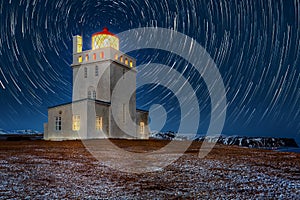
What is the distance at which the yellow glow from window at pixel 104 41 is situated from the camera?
24.6 metres

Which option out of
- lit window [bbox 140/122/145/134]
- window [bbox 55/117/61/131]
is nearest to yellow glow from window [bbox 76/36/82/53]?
window [bbox 55/117/61/131]

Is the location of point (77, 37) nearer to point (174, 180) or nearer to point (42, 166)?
point (42, 166)

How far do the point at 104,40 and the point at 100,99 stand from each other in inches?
234

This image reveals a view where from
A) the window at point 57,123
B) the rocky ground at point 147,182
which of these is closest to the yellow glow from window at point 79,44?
the window at point 57,123

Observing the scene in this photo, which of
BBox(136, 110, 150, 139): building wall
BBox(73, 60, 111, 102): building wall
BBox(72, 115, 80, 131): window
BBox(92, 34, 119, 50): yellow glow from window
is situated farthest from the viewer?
BBox(136, 110, 150, 139): building wall

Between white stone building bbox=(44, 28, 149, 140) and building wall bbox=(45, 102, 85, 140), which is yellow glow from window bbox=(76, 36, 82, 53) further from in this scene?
building wall bbox=(45, 102, 85, 140)

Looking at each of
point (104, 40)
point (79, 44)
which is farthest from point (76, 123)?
point (79, 44)

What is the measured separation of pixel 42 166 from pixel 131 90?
19.3m

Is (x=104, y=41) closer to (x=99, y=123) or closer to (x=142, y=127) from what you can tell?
(x=99, y=123)

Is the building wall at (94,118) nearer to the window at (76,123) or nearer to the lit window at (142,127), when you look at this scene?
the window at (76,123)

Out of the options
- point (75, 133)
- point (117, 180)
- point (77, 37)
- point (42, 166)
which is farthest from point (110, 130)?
point (117, 180)

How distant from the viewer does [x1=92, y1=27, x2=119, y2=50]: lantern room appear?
80.9 ft

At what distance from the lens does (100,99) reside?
2355 cm

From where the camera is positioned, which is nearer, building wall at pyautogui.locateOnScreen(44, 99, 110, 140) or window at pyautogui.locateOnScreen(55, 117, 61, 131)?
Answer: building wall at pyautogui.locateOnScreen(44, 99, 110, 140)
